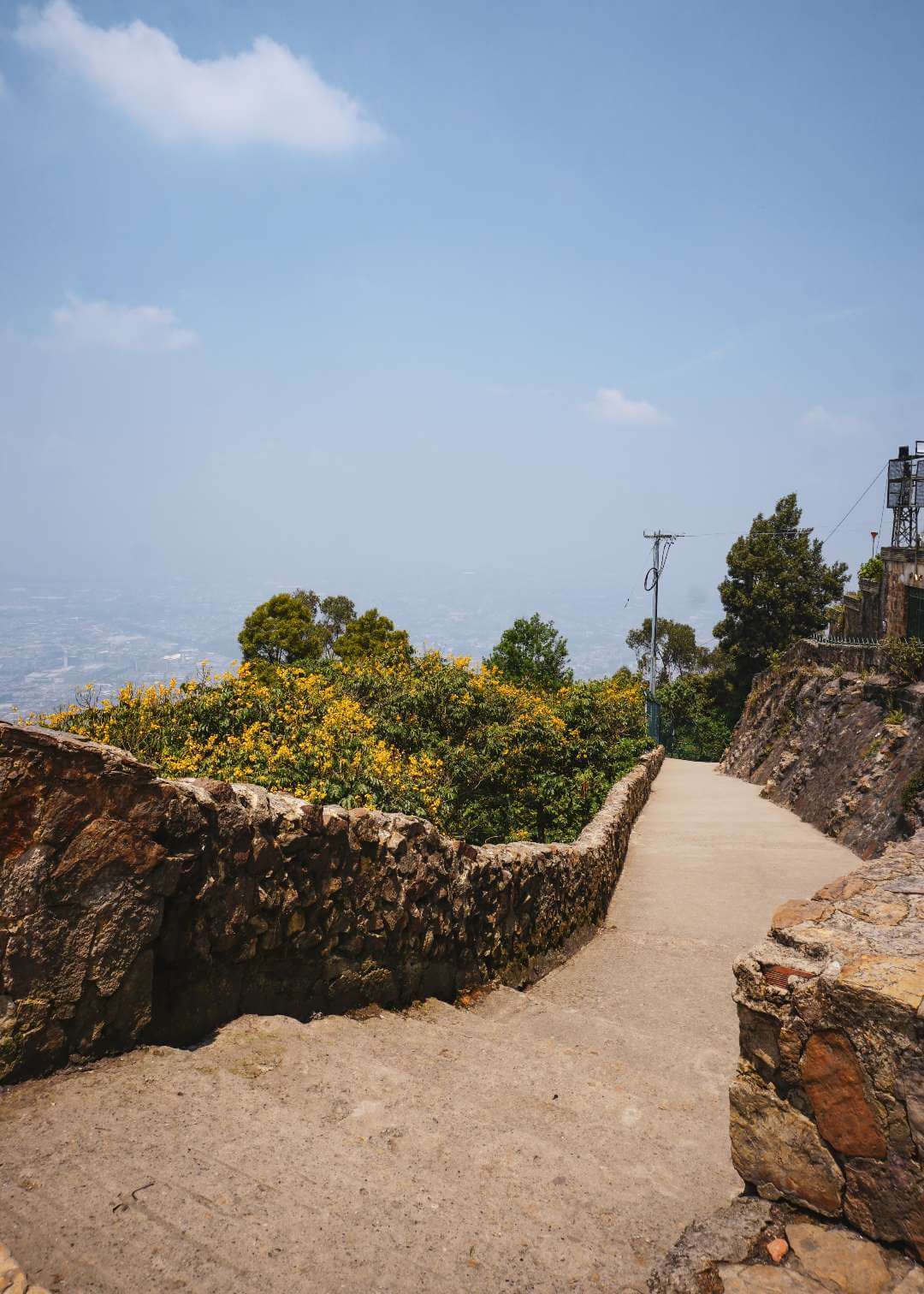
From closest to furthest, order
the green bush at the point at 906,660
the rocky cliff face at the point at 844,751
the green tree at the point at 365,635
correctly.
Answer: the rocky cliff face at the point at 844,751
the green bush at the point at 906,660
the green tree at the point at 365,635

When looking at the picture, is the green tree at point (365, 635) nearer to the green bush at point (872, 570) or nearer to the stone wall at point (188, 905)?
the green bush at point (872, 570)

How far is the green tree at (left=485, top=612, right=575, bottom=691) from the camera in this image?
3081 centimetres

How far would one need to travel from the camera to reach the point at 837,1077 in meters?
3.29

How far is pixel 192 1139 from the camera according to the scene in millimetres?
3631

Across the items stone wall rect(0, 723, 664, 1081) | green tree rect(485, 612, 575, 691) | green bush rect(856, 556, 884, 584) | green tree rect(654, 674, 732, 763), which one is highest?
green bush rect(856, 556, 884, 584)

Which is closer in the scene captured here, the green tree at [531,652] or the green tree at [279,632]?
the green tree at [531,652]

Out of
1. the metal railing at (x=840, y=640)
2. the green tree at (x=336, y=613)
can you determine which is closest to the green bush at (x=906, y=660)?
the metal railing at (x=840, y=640)

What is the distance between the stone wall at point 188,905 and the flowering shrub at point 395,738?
10.2 feet

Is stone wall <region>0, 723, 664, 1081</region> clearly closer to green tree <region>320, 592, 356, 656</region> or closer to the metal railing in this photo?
the metal railing

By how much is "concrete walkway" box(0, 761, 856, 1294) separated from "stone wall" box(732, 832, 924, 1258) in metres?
0.64

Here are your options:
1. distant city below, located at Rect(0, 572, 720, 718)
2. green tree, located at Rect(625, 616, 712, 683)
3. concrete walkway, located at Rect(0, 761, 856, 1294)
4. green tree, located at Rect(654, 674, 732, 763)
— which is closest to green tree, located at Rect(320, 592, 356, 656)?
distant city below, located at Rect(0, 572, 720, 718)

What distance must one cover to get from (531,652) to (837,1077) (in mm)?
29651

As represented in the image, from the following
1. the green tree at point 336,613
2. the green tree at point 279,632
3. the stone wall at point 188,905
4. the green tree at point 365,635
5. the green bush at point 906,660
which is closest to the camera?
the stone wall at point 188,905

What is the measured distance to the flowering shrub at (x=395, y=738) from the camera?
10.5 m
